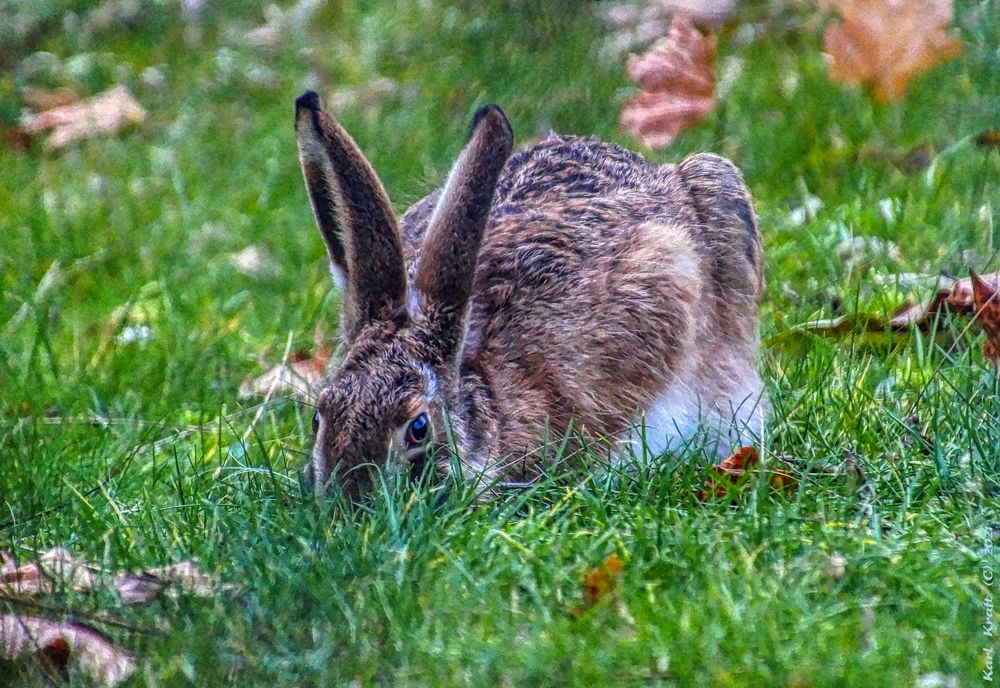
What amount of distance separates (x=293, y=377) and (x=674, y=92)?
2332mm

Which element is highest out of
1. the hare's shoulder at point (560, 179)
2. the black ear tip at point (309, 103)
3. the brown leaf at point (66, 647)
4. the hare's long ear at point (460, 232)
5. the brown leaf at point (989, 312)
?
the black ear tip at point (309, 103)

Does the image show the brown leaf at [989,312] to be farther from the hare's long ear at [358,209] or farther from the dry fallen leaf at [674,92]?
the dry fallen leaf at [674,92]

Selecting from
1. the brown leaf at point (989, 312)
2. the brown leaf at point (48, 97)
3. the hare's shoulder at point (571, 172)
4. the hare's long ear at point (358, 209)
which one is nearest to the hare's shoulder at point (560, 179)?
the hare's shoulder at point (571, 172)

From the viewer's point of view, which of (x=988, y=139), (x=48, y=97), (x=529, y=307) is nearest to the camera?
(x=529, y=307)

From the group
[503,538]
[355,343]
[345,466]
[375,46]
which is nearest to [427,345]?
[355,343]

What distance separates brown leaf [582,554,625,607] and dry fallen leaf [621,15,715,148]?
11.1ft

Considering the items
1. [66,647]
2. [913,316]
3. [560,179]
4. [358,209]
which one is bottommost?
[913,316]

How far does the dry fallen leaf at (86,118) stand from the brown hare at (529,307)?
3503 millimetres

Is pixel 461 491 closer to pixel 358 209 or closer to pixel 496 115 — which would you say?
pixel 358 209

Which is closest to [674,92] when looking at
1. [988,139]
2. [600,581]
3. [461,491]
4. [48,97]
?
[988,139]

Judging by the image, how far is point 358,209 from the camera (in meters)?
4.89

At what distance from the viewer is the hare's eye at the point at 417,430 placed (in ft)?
15.1

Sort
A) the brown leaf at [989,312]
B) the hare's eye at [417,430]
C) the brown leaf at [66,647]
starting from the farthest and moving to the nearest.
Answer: the brown leaf at [989,312] → the hare's eye at [417,430] → the brown leaf at [66,647]

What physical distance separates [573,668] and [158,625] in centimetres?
99
